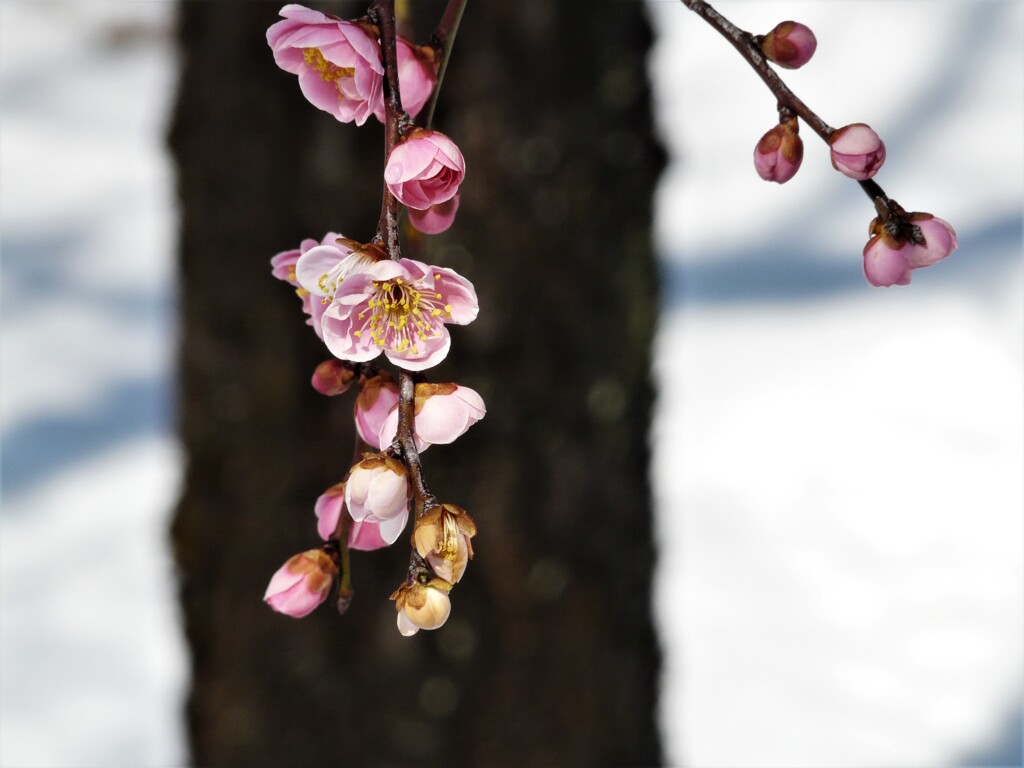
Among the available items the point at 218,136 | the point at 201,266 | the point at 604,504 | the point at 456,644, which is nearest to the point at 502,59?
the point at 218,136

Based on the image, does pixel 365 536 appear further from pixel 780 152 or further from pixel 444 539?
pixel 780 152

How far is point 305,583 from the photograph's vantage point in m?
0.45

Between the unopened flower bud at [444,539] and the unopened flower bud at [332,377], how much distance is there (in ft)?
0.31

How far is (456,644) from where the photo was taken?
4.28 feet

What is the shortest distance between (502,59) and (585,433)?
0.55 meters

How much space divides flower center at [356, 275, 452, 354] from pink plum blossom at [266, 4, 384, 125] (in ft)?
0.24

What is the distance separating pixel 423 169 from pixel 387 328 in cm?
7

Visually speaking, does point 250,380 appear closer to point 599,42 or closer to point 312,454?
point 312,454

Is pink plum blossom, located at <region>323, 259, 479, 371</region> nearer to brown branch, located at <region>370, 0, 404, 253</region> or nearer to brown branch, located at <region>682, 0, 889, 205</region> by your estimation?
brown branch, located at <region>370, 0, 404, 253</region>

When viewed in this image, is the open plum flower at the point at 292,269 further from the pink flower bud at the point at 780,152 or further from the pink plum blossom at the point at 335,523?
the pink flower bud at the point at 780,152

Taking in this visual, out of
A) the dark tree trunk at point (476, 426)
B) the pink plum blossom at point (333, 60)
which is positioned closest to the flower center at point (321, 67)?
the pink plum blossom at point (333, 60)

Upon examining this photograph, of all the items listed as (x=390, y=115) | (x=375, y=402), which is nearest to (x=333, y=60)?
(x=390, y=115)

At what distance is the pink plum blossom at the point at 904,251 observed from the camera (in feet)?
1.24

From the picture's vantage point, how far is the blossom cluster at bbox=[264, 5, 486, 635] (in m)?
0.35
